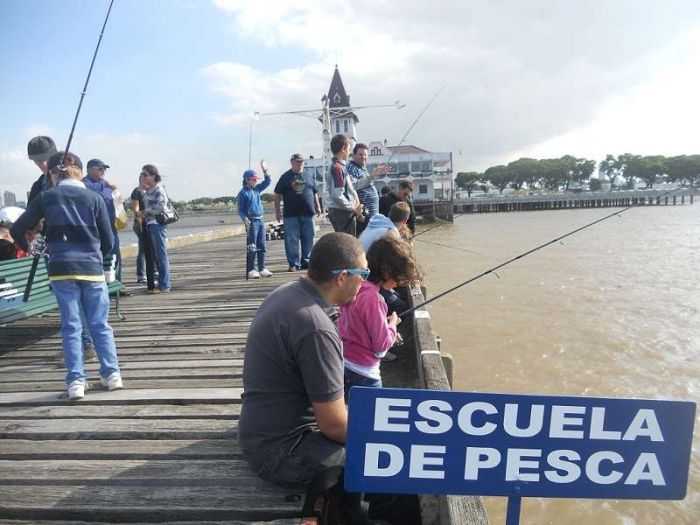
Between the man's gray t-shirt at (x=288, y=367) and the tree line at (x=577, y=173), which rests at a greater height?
the tree line at (x=577, y=173)

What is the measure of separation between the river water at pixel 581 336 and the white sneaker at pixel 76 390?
343cm

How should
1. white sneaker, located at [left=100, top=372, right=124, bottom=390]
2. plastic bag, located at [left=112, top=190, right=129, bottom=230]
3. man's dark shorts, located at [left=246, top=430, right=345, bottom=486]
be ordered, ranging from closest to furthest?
man's dark shorts, located at [left=246, top=430, right=345, bottom=486], white sneaker, located at [left=100, top=372, right=124, bottom=390], plastic bag, located at [left=112, top=190, right=129, bottom=230]

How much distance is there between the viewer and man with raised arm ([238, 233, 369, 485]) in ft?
6.80

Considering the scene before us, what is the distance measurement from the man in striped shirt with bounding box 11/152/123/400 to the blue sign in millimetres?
2602

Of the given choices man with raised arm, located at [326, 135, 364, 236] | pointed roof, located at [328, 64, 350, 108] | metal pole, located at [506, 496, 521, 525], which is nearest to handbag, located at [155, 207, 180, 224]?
man with raised arm, located at [326, 135, 364, 236]

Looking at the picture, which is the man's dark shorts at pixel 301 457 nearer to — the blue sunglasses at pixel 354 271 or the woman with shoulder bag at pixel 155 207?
the blue sunglasses at pixel 354 271

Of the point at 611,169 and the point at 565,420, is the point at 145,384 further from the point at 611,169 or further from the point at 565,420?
the point at 611,169

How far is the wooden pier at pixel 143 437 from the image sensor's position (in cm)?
226

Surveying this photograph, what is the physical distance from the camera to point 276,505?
224 cm

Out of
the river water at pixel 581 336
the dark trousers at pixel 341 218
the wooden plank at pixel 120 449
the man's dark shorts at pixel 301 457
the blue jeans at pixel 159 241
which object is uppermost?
the dark trousers at pixel 341 218

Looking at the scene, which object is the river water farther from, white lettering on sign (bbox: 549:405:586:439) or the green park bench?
the green park bench

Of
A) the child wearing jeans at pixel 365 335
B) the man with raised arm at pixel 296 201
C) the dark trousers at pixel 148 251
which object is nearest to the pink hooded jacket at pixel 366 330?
the child wearing jeans at pixel 365 335

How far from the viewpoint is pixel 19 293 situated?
15.5ft

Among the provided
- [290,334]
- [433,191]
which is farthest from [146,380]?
[433,191]
